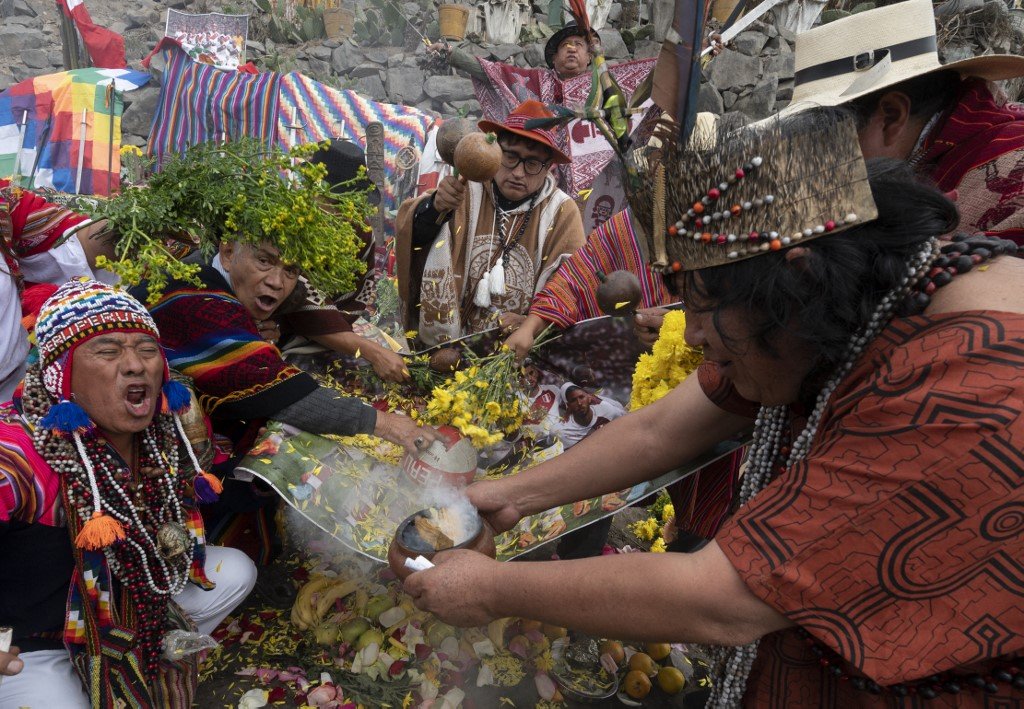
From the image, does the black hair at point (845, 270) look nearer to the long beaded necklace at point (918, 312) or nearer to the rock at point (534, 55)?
the long beaded necklace at point (918, 312)

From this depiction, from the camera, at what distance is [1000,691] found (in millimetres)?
1428

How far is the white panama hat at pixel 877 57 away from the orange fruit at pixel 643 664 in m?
2.51

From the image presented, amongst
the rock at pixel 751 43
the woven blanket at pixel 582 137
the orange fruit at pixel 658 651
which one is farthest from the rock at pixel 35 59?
the orange fruit at pixel 658 651

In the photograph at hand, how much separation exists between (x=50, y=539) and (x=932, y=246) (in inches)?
111

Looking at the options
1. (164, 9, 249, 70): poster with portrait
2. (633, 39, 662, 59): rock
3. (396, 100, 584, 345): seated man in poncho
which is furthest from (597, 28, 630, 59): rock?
(396, 100, 584, 345): seated man in poncho

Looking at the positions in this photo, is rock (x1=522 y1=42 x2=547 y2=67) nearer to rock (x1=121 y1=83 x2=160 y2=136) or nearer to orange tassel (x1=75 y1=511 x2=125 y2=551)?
rock (x1=121 y1=83 x2=160 y2=136)

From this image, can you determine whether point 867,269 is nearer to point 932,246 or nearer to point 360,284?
point 932,246

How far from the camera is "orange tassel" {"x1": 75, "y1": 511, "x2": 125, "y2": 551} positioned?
7.52ft

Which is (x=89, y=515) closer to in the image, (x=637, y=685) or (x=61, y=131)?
(x=637, y=685)

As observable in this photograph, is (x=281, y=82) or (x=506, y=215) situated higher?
(x=281, y=82)

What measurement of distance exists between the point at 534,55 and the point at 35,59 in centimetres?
1111

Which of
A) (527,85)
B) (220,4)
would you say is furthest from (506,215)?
(220,4)

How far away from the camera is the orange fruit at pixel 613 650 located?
3.24m

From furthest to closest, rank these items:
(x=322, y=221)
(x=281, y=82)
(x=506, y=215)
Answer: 1. (x=281, y=82)
2. (x=506, y=215)
3. (x=322, y=221)
